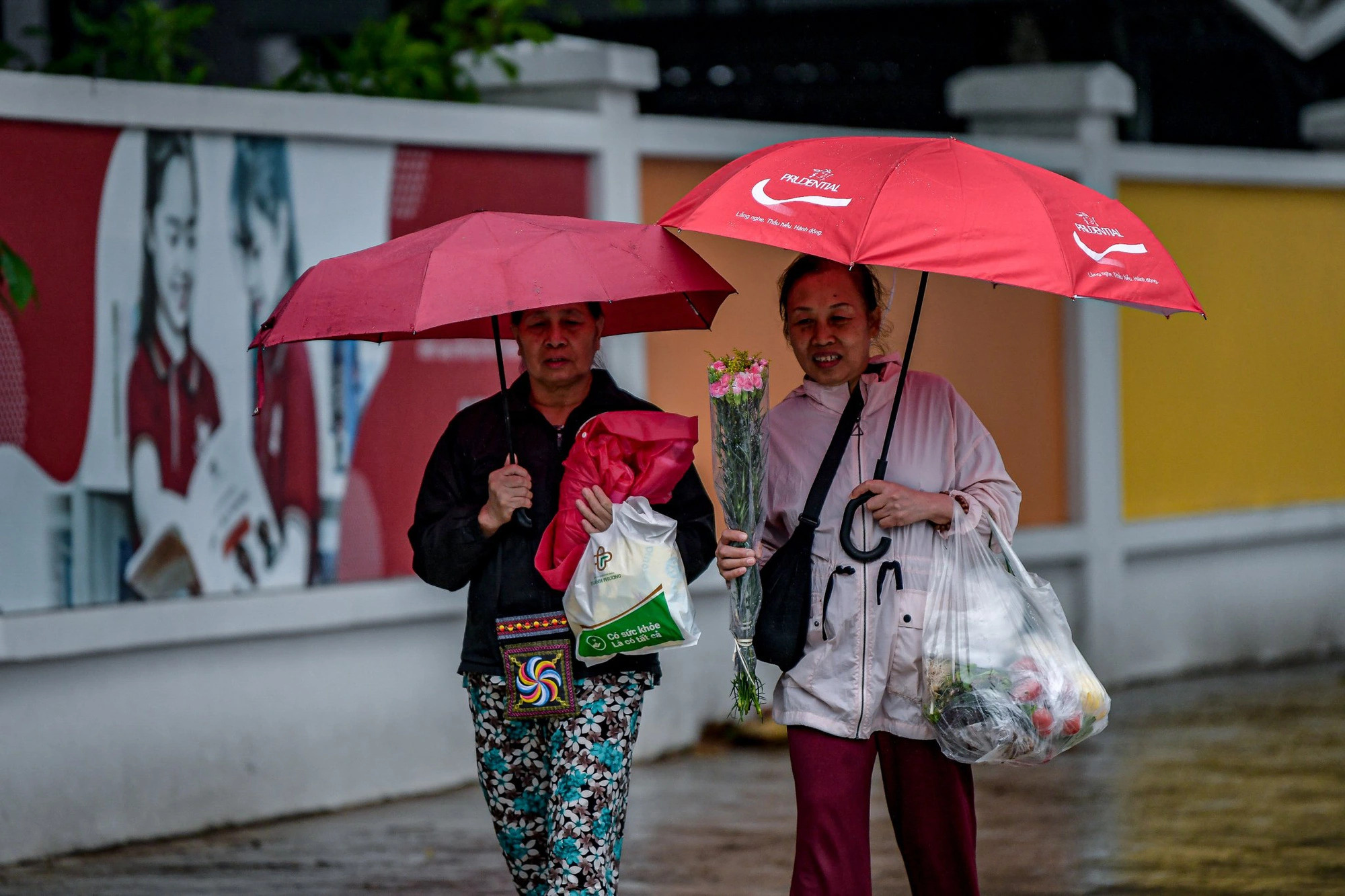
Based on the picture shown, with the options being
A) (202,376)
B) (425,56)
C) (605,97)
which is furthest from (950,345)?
(202,376)

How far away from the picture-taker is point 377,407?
671cm

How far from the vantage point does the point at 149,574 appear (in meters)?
6.13

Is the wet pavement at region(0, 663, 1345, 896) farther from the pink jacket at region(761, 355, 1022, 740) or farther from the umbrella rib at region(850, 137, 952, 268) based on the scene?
the umbrella rib at region(850, 137, 952, 268)

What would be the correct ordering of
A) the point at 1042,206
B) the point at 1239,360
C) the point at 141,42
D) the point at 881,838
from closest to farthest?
the point at 1042,206 → the point at 881,838 → the point at 141,42 → the point at 1239,360

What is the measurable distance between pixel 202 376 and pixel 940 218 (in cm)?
352

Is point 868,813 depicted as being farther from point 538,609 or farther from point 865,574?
point 538,609

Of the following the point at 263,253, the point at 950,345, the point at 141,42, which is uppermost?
the point at 141,42

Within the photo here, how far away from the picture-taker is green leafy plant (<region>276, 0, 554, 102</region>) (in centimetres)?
724

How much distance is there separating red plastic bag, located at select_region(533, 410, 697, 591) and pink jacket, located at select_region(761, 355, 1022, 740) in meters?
0.24

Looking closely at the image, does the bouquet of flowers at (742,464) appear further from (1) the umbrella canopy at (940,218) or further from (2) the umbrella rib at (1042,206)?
(2) the umbrella rib at (1042,206)

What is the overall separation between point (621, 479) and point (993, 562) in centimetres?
85

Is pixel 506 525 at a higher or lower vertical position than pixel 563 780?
higher

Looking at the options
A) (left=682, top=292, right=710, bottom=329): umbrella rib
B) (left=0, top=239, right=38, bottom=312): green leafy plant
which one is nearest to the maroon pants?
(left=682, top=292, right=710, bottom=329): umbrella rib

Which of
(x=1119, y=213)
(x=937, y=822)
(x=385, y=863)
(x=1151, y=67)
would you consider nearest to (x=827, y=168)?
(x=1119, y=213)
